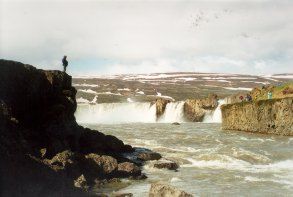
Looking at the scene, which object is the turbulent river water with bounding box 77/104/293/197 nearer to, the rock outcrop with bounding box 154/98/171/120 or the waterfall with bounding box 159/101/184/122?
the waterfall with bounding box 159/101/184/122

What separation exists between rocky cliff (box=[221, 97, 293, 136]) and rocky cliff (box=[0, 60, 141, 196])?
64.5 ft

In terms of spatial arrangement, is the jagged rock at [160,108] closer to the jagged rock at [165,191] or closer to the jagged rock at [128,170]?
the jagged rock at [128,170]

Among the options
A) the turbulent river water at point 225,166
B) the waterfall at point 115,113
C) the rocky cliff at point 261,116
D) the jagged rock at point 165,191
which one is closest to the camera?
the jagged rock at point 165,191

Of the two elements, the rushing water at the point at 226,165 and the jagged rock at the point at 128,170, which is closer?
the rushing water at the point at 226,165

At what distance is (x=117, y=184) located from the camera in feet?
71.7

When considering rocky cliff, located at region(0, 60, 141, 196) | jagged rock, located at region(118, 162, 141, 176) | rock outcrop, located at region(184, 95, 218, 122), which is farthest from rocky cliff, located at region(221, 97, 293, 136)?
jagged rock, located at region(118, 162, 141, 176)

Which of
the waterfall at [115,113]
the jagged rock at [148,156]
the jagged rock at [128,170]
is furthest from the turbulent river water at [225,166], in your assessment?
the waterfall at [115,113]

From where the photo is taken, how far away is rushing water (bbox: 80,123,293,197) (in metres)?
20.9

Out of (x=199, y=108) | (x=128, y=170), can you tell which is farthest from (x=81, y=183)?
(x=199, y=108)

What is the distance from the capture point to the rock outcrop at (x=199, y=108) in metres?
76.6

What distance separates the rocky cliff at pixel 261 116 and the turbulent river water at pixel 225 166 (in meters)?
1.87

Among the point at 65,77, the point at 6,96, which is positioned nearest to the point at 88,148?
the point at 65,77

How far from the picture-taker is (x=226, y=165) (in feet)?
91.6

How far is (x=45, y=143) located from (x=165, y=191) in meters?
10.00
